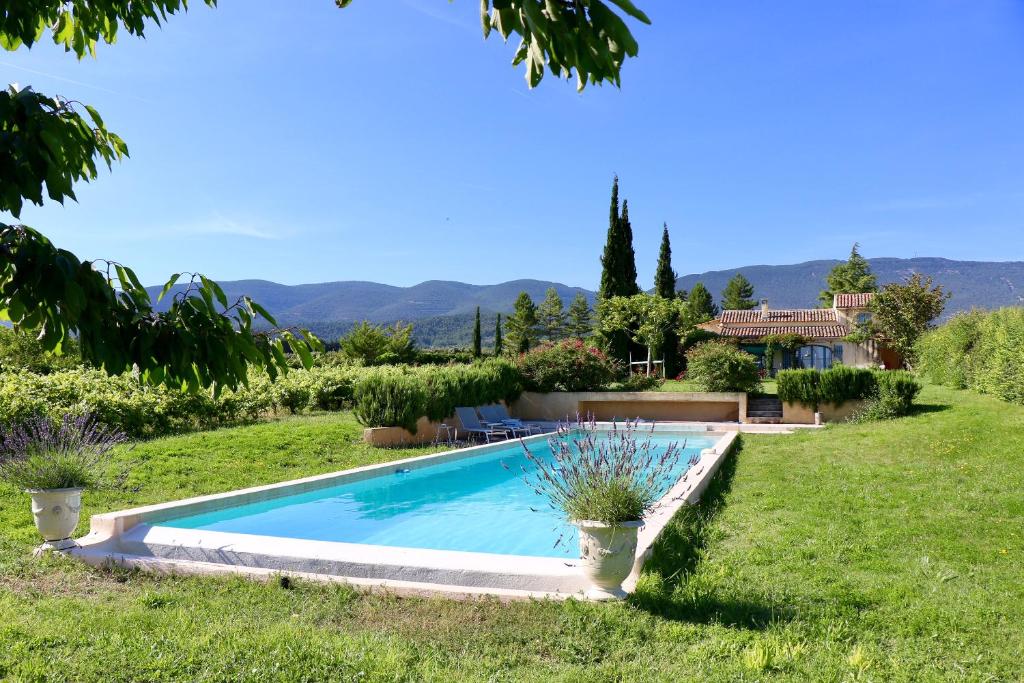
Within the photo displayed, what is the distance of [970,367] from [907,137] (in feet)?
18.5

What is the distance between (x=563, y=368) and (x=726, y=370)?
4264mm

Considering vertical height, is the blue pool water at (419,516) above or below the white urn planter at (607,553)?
below

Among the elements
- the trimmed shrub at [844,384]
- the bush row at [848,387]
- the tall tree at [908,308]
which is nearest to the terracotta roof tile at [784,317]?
the tall tree at [908,308]

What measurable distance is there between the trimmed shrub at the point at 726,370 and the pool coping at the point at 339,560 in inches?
495

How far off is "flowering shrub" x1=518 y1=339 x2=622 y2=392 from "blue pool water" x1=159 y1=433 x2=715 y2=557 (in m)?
7.61

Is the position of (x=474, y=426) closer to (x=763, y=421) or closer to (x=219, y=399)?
(x=219, y=399)

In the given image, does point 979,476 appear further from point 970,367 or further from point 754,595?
point 970,367

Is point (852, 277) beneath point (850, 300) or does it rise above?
above

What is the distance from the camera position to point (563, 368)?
63.3 feet

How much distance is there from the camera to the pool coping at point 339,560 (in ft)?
15.6

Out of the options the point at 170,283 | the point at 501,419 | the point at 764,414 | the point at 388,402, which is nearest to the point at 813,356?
the point at 764,414

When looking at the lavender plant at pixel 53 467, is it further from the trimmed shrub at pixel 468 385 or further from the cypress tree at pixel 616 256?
→ the cypress tree at pixel 616 256

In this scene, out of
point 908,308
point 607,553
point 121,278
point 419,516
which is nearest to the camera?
point 121,278

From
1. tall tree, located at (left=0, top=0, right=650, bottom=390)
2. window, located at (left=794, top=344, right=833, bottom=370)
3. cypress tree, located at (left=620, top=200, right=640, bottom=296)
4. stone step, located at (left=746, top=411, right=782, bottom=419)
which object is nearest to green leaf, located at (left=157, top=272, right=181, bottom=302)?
tall tree, located at (left=0, top=0, right=650, bottom=390)
